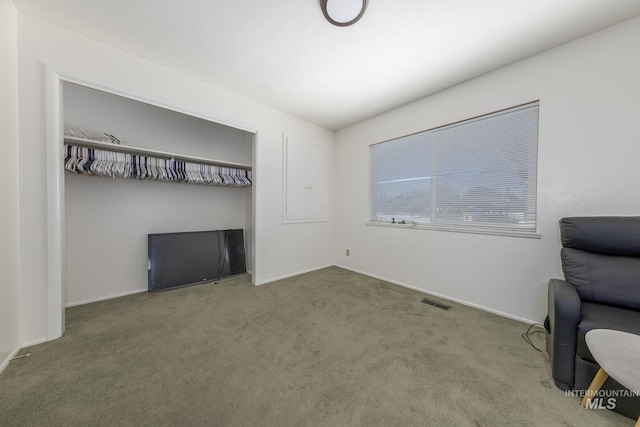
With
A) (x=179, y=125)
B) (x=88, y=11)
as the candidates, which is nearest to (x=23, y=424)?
(x=88, y=11)

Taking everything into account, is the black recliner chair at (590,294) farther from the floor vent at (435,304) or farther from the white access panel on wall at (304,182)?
the white access panel on wall at (304,182)

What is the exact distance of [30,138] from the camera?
64.5 inches

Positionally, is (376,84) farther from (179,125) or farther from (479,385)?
(479,385)

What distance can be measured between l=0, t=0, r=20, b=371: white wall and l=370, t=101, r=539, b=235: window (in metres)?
3.70

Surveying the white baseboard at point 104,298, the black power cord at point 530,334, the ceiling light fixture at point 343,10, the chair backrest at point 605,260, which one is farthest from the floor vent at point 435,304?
the white baseboard at point 104,298

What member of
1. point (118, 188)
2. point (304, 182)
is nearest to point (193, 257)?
point (118, 188)

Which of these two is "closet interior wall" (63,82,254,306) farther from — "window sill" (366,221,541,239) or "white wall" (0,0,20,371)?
"window sill" (366,221,541,239)

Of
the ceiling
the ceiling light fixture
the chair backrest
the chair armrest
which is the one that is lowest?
the chair armrest

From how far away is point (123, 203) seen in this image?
256 centimetres

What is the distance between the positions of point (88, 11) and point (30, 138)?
108 cm

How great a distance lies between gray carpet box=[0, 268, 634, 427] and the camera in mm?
1120

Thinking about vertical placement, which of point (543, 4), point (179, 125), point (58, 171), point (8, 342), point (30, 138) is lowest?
point (8, 342)
